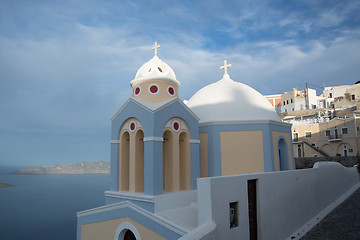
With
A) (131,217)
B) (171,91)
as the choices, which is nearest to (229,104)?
(171,91)

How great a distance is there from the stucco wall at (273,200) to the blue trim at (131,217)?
1.52 meters

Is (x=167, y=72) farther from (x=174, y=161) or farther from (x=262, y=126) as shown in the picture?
(x=262, y=126)

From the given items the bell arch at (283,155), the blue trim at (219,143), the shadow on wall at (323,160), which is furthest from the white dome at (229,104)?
the shadow on wall at (323,160)

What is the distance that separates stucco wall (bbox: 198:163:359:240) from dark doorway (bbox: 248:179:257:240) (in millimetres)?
107

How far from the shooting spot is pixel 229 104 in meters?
10.8

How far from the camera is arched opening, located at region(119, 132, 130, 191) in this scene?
918 cm

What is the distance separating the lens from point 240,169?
988cm

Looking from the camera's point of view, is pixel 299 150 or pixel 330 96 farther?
pixel 330 96

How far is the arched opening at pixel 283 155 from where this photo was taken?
1123 centimetres

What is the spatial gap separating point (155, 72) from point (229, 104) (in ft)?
11.2

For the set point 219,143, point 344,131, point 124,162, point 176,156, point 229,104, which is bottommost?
point 124,162

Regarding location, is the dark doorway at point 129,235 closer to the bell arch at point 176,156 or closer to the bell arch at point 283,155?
the bell arch at point 176,156

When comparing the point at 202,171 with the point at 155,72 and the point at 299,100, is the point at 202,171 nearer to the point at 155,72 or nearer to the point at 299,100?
the point at 155,72

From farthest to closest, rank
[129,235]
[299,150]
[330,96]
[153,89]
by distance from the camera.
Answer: [330,96], [299,150], [153,89], [129,235]
